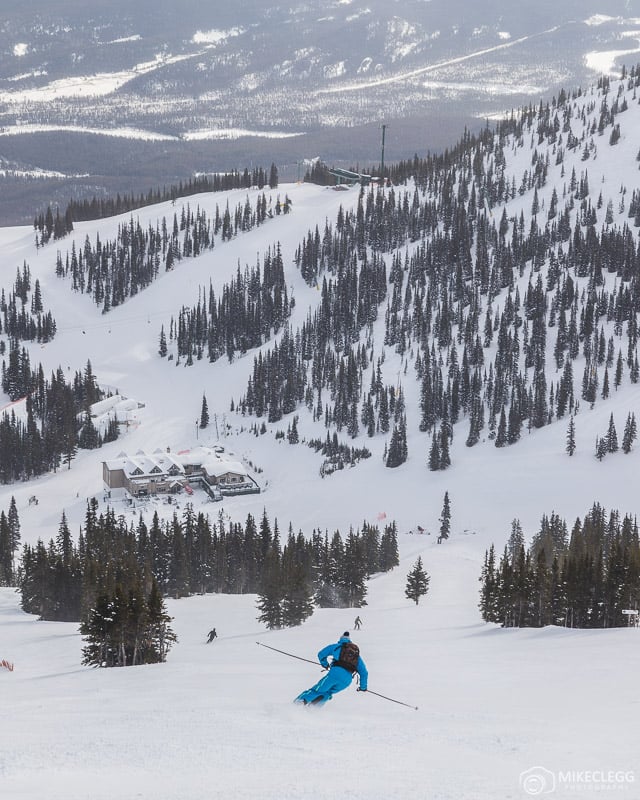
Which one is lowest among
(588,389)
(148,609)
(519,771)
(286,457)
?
(286,457)

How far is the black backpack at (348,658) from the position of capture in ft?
97.5

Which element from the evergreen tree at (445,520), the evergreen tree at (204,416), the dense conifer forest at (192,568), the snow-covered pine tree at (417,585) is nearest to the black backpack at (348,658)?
the dense conifer forest at (192,568)

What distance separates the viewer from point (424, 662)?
4256 centimetres

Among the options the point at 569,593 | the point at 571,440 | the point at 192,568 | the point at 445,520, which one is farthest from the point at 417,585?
the point at 571,440

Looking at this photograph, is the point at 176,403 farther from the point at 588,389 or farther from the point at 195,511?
the point at 588,389

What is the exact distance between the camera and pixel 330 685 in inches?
1167

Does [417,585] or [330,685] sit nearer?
[330,685]

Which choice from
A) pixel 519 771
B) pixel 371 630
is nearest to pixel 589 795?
pixel 519 771

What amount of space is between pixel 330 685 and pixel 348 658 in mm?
1003

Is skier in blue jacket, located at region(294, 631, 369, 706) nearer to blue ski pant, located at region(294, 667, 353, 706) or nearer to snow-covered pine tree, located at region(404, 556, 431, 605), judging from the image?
blue ski pant, located at region(294, 667, 353, 706)

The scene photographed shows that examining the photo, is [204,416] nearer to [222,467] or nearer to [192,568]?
[222,467]

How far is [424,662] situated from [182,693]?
41.6 feet

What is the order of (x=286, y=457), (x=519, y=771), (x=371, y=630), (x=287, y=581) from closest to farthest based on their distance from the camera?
(x=519, y=771), (x=371, y=630), (x=287, y=581), (x=286, y=457)

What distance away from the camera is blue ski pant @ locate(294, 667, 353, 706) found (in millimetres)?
29594
